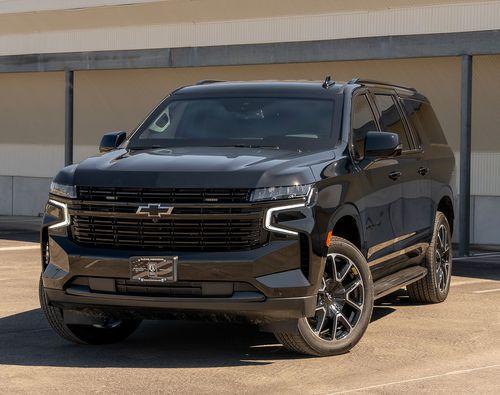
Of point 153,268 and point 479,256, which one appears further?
point 479,256

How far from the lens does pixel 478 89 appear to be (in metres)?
18.6

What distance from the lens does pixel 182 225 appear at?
8.09 meters

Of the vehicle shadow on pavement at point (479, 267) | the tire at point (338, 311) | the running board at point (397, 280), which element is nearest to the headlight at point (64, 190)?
the tire at point (338, 311)

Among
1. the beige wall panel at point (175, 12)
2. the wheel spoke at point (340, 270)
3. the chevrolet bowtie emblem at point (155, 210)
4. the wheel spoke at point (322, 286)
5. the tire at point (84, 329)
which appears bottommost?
the tire at point (84, 329)

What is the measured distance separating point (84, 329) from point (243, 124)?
1973mm

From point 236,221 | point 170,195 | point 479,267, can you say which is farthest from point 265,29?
point 236,221

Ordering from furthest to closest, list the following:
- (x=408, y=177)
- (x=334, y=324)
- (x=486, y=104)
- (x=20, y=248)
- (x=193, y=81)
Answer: (x=193, y=81) → (x=486, y=104) → (x=20, y=248) → (x=408, y=177) → (x=334, y=324)

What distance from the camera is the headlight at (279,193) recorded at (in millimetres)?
8039

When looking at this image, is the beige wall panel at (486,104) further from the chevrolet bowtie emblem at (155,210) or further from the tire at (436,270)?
the chevrolet bowtie emblem at (155,210)

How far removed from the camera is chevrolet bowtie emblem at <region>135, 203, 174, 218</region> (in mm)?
8117

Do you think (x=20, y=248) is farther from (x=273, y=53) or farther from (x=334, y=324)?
(x=334, y=324)

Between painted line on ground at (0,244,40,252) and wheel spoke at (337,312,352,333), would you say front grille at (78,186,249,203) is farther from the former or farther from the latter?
painted line on ground at (0,244,40,252)

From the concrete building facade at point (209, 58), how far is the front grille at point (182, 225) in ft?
28.3

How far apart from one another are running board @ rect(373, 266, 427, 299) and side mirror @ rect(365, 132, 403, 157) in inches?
41.0
